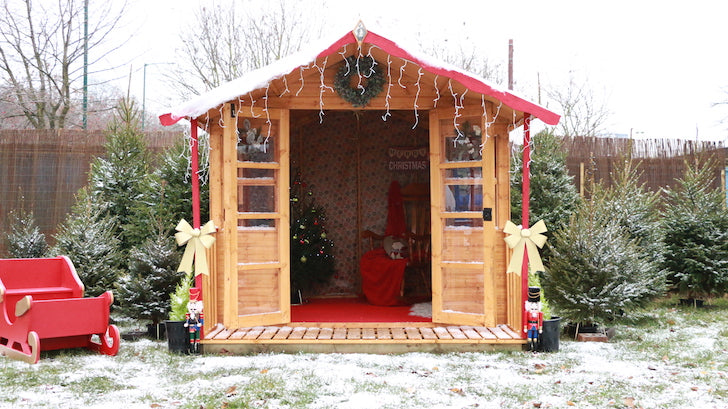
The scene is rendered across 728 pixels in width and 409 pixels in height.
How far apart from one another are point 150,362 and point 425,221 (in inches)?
166

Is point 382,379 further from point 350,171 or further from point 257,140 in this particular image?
point 350,171

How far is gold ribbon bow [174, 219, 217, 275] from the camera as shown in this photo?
231 inches

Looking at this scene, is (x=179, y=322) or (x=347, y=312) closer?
(x=179, y=322)

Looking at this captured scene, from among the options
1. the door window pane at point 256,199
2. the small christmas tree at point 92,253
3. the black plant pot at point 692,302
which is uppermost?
the door window pane at point 256,199

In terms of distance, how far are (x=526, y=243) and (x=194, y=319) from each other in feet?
9.42

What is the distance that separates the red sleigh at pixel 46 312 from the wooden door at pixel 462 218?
2921mm

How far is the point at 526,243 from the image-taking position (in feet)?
19.2

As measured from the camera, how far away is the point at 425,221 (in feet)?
28.7

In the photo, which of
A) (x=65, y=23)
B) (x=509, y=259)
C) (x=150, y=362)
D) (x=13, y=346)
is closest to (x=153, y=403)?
(x=150, y=362)

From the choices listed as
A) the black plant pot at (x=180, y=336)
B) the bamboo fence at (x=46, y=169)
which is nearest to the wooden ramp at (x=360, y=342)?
the black plant pot at (x=180, y=336)

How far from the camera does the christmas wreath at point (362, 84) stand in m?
6.18

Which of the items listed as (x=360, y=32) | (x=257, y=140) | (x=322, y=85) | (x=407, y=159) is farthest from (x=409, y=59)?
(x=407, y=159)

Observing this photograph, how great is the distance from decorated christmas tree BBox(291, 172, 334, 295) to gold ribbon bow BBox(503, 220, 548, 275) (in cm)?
317

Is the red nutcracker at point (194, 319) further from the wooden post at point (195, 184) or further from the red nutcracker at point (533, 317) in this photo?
the red nutcracker at point (533, 317)
